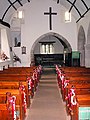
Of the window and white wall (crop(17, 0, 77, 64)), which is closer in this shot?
white wall (crop(17, 0, 77, 64))

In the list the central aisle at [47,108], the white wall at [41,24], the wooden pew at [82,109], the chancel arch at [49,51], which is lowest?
the central aisle at [47,108]

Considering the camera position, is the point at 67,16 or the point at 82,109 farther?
the point at 67,16

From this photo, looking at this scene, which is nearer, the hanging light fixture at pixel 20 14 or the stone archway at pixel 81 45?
the stone archway at pixel 81 45

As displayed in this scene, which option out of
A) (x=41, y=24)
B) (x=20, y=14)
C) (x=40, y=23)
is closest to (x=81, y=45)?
(x=41, y=24)

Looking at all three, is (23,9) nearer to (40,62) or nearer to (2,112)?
(40,62)

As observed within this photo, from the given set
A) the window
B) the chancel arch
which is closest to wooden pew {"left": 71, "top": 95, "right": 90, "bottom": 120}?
the chancel arch

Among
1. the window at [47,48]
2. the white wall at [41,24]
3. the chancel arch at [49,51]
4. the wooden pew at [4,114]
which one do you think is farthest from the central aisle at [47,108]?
the window at [47,48]

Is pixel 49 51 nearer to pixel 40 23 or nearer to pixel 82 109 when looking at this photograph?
pixel 40 23

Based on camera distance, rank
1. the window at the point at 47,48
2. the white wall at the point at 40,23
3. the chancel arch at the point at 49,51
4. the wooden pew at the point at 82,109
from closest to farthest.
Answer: the wooden pew at the point at 82,109, the white wall at the point at 40,23, the chancel arch at the point at 49,51, the window at the point at 47,48

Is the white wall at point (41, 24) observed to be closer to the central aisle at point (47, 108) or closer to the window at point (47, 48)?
the window at point (47, 48)

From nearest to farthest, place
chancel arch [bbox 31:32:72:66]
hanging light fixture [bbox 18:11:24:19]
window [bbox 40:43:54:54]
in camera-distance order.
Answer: hanging light fixture [bbox 18:11:24:19], chancel arch [bbox 31:32:72:66], window [bbox 40:43:54:54]

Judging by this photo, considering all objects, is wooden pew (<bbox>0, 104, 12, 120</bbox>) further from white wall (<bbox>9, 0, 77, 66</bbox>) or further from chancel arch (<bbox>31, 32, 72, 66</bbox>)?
chancel arch (<bbox>31, 32, 72, 66</bbox>)

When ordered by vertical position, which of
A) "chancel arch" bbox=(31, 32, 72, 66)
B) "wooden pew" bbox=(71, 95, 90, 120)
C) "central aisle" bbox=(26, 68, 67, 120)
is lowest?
"central aisle" bbox=(26, 68, 67, 120)

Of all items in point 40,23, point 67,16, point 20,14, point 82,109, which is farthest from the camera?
point 67,16
